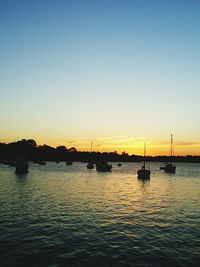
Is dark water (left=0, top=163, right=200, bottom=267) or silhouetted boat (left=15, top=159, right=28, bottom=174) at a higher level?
silhouetted boat (left=15, top=159, right=28, bottom=174)

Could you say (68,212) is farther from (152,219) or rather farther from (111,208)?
(152,219)

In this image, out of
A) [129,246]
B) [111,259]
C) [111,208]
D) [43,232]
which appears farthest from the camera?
[111,208]

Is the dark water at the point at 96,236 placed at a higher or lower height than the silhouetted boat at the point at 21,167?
lower

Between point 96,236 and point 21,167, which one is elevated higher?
point 21,167

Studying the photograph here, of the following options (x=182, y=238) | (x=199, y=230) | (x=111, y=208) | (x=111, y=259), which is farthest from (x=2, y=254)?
(x=111, y=208)

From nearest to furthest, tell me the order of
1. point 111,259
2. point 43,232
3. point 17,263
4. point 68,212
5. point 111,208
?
point 17,263 < point 111,259 < point 43,232 < point 68,212 < point 111,208

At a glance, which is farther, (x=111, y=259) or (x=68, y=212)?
(x=68, y=212)

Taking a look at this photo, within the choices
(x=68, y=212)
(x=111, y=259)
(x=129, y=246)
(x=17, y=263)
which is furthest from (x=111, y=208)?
(x=17, y=263)

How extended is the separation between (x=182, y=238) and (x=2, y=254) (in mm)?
14159

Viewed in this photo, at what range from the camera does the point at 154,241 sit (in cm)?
2228

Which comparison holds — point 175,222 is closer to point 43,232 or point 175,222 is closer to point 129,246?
point 129,246

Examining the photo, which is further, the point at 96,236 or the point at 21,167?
the point at 21,167

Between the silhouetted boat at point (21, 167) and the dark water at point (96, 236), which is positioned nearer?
the dark water at point (96, 236)

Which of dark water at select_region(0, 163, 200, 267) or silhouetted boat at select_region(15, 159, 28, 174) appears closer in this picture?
dark water at select_region(0, 163, 200, 267)
